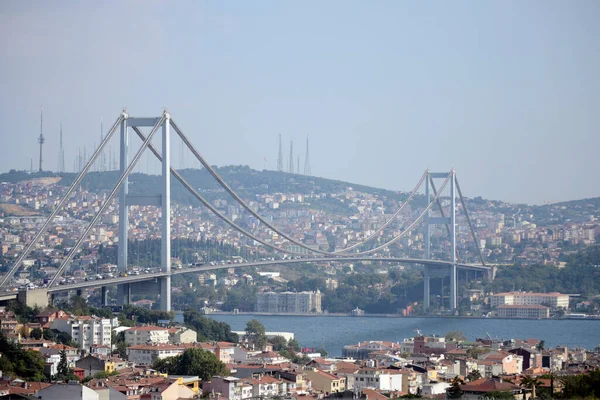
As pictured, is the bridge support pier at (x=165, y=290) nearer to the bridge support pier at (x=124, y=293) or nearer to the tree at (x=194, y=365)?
the bridge support pier at (x=124, y=293)

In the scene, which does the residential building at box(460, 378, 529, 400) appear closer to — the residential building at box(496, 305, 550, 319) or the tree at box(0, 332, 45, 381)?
the tree at box(0, 332, 45, 381)

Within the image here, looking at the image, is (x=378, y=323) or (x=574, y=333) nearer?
(x=574, y=333)

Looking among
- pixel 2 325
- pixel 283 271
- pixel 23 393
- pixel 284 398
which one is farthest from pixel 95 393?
pixel 283 271

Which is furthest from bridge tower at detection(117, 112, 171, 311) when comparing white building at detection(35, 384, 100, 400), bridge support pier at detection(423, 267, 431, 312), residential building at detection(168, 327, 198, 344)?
bridge support pier at detection(423, 267, 431, 312)

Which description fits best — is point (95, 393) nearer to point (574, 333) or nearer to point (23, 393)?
point (23, 393)

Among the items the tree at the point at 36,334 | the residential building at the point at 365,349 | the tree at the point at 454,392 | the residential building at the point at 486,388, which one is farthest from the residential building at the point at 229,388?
the residential building at the point at 365,349

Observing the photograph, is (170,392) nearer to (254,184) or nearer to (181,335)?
(181,335)

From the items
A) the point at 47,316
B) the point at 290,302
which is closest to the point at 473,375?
the point at 47,316
